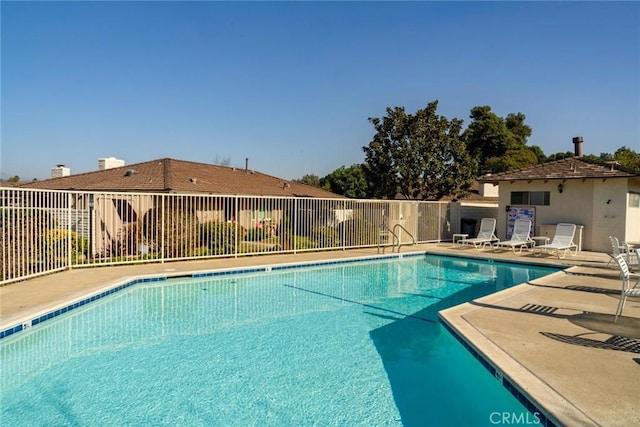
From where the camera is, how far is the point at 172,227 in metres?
11.8

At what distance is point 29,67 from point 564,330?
59.9ft

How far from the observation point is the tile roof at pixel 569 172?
14.5 meters

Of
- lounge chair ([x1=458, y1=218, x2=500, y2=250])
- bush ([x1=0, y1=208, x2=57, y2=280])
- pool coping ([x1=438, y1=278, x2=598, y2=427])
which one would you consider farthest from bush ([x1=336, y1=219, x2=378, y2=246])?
pool coping ([x1=438, y1=278, x2=598, y2=427])

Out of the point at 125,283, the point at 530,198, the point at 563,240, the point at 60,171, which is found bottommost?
the point at 125,283

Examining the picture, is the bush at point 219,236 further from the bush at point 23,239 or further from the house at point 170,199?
the bush at point 23,239

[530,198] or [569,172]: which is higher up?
[569,172]

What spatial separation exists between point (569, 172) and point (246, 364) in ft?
50.4

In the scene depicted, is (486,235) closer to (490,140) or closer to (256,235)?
(256,235)

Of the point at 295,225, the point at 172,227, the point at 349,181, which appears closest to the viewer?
the point at 172,227

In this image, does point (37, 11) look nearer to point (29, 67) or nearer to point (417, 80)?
point (29, 67)

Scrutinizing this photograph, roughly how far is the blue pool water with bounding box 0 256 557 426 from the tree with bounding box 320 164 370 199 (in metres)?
30.2

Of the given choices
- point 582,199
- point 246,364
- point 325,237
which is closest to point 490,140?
point 582,199

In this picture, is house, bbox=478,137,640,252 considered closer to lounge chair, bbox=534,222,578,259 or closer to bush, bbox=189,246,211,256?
lounge chair, bbox=534,222,578,259

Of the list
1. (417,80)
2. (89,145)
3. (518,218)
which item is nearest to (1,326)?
(518,218)
